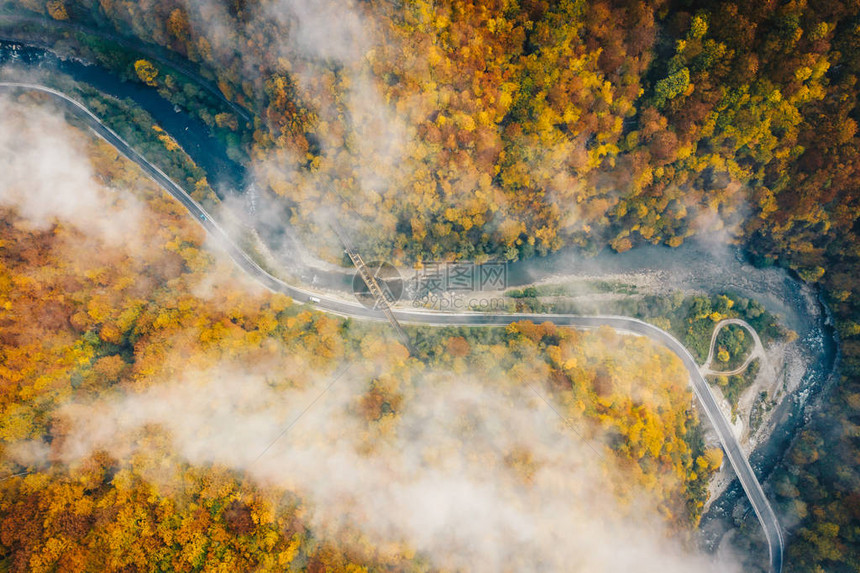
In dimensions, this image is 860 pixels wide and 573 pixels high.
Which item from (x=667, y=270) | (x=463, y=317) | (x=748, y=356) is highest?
(x=463, y=317)

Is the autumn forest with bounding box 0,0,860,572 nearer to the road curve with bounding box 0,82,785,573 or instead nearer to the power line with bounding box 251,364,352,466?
the power line with bounding box 251,364,352,466

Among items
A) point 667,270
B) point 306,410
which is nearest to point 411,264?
point 306,410

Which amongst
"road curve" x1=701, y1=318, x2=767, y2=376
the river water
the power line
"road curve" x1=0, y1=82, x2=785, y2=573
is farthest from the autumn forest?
the river water

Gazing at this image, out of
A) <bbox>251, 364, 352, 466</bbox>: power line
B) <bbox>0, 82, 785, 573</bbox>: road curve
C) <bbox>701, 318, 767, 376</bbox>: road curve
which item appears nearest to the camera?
<bbox>251, 364, 352, 466</bbox>: power line

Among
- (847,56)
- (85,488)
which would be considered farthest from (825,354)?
(85,488)

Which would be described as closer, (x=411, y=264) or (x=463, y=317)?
(x=411, y=264)

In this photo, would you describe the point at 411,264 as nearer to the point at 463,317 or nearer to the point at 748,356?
the point at 463,317
